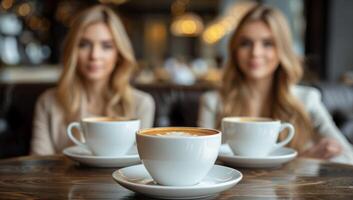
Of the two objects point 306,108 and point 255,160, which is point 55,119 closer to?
point 306,108

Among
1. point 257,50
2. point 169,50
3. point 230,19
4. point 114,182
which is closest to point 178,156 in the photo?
point 114,182

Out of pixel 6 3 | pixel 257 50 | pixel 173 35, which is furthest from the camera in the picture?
pixel 173 35

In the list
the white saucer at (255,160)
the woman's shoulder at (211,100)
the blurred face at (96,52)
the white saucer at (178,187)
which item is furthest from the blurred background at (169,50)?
the white saucer at (178,187)

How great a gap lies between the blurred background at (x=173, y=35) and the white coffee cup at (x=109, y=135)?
6.52 ft

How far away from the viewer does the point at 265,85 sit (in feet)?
7.20

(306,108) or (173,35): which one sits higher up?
(173,35)

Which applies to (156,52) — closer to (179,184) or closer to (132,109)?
(132,109)

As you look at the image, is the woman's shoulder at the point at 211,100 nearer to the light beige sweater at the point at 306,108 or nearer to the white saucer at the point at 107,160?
the light beige sweater at the point at 306,108

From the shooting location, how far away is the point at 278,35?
2.10 metres

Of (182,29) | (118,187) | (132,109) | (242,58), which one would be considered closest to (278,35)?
(242,58)

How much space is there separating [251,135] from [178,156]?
37 cm

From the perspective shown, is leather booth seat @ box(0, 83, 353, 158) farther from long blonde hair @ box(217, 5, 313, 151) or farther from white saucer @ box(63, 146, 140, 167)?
white saucer @ box(63, 146, 140, 167)

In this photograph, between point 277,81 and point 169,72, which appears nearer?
point 277,81

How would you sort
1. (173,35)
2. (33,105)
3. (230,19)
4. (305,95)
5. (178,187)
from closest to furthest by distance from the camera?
(178,187) < (305,95) < (33,105) < (230,19) < (173,35)
